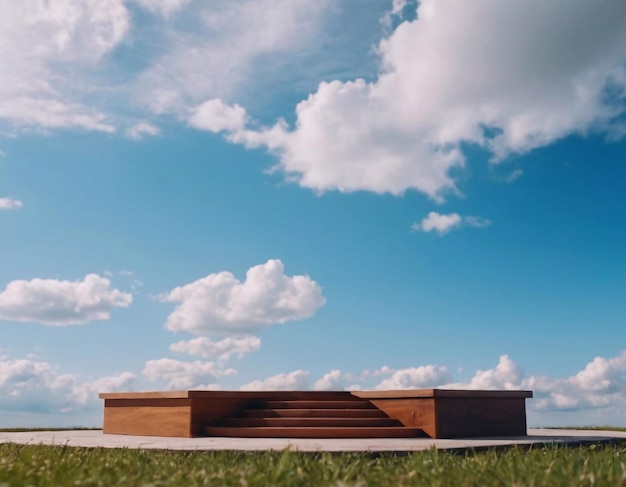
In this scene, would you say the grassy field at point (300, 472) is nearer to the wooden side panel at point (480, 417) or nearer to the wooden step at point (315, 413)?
the wooden side panel at point (480, 417)

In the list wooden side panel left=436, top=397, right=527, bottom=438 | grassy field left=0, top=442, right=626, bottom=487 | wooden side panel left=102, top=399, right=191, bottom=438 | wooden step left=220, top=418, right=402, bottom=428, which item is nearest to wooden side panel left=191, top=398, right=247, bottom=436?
wooden side panel left=102, top=399, right=191, bottom=438

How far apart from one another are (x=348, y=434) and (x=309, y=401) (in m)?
1.87

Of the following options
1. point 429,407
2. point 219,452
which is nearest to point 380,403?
point 429,407

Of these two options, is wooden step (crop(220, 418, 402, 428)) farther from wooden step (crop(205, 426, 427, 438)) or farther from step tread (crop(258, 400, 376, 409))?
step tread (crop(258, 400, 376, 409))

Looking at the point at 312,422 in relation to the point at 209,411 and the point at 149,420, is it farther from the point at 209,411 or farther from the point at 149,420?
the point at 149,420

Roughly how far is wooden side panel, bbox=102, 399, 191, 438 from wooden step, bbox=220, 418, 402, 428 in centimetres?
83

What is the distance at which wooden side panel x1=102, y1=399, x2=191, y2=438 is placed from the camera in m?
13.6

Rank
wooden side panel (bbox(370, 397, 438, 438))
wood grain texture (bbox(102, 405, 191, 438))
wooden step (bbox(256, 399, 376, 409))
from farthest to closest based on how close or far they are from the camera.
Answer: wooden step (bbox(256, 399, 376, 409))
wood grain texture (bbox(102, 405, 191, 438))
wooden side panel (bbox(370, 397, 438, 438))

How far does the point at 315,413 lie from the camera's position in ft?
44.6

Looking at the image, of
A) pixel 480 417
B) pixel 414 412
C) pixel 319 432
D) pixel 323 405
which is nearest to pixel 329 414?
pixel 323 405

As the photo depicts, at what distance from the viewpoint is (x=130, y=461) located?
815 cm

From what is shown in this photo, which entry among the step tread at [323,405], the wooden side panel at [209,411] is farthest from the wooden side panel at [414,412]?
the wooden side panel at [209,411]

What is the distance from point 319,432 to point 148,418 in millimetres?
4124

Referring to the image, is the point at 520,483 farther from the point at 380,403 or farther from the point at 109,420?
the point at 109,420
